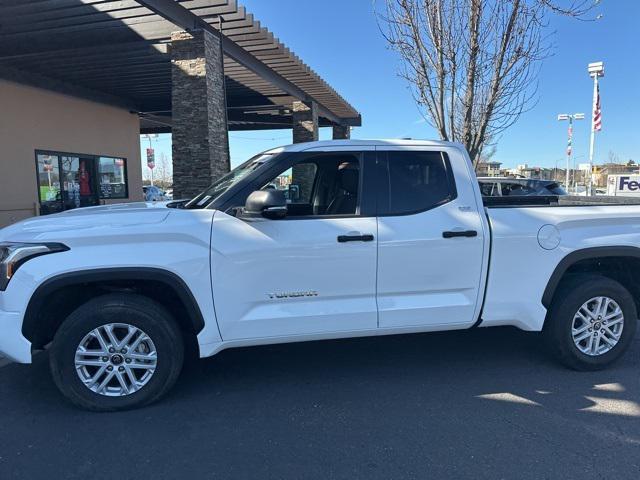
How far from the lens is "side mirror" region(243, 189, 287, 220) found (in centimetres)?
323

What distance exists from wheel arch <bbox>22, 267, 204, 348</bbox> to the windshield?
0.65 meters

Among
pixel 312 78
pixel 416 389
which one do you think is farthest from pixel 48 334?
pixel 312 78

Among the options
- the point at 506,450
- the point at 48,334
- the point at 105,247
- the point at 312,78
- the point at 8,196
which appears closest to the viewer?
the point at 506,450

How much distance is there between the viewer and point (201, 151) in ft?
31.4

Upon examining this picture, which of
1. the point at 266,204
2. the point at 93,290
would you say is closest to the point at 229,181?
the point at 266,204

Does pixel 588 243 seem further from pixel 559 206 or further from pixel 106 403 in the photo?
pixel 106 403

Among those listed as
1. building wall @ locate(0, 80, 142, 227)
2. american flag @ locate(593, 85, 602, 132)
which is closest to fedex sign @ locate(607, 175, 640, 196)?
american flag @ locate(593, 85, 602, 132)

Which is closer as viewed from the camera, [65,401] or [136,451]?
[136,451]

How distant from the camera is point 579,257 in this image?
380 cm

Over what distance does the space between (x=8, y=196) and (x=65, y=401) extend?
426 inches

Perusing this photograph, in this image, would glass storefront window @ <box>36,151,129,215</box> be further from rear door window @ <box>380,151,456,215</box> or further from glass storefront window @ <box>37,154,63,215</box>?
rear door window @ <box>380,151,456,215</box>

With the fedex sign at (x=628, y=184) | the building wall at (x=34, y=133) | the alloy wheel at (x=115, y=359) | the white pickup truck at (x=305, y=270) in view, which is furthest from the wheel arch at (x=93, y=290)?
the fedex sign at (x=628, y=184)

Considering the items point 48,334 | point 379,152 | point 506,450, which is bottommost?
point 506,450

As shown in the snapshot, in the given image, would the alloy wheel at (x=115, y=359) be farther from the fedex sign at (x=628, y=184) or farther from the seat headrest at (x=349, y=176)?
the fedex sign at (x=628, y=184)
